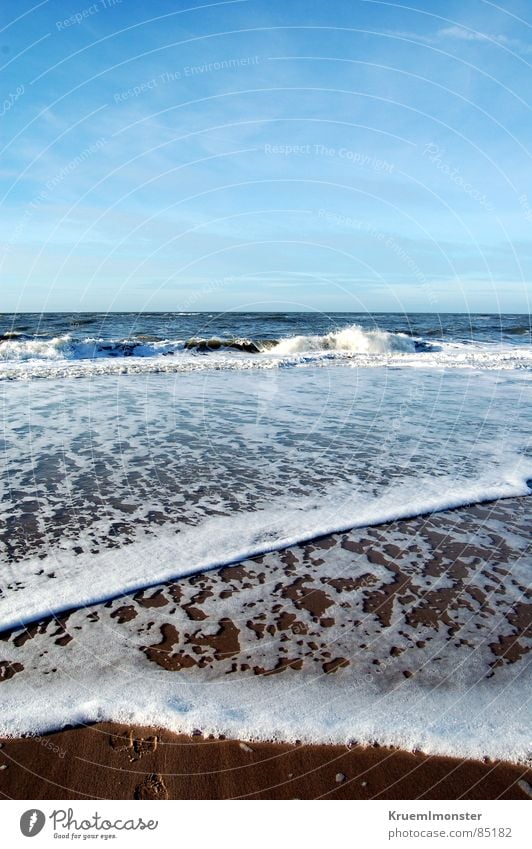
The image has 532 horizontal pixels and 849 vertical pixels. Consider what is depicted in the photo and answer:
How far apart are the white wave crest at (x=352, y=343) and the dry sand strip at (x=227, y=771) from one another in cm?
2779

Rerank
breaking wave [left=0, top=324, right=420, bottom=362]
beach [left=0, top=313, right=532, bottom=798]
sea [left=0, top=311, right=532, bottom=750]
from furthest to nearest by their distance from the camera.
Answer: breaking wave [left=0, top=324, right=420, bottom=362] < sea [left=0, top=311, right=532, bottom=750] < beach [left=0, top=313, right=532, bottom=798]

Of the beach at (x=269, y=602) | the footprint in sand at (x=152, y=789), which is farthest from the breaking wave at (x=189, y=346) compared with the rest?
the footprint in sand at (x=152, y=789)

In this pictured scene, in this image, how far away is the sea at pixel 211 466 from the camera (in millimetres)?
4980

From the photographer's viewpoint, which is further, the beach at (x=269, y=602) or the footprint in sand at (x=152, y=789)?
the beach at (x=269, y=602)

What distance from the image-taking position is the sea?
16.3 feet

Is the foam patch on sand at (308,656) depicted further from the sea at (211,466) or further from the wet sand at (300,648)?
the sea at (211,466)

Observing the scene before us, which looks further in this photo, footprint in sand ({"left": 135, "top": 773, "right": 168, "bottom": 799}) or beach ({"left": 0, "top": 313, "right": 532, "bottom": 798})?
beach ({"left": 0, "top": 313, "right": 532, "bottom": 798})

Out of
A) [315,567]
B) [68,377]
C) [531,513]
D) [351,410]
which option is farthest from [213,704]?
[68,377]

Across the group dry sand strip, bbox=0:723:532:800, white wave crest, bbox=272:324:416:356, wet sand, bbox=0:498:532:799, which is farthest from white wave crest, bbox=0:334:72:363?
dry sand strip, bbox=0:723:532:800

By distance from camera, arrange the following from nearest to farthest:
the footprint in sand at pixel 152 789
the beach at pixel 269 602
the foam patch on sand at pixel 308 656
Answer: the footprint in sand at pixel 152 789 → the beach at pixel 269 602 → the foam patch on sand at pixel 308 656

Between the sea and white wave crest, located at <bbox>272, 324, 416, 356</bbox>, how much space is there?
Result: 42.7 feet

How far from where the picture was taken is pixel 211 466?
25.6ft

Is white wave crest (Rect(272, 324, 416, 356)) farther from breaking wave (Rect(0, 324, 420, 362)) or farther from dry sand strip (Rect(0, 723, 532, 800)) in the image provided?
dry sand strip (Rect(0, 723, 532, 800))
